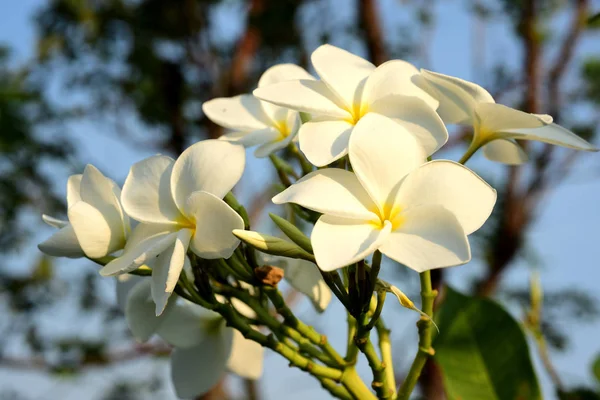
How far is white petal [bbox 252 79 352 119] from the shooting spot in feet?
1.45

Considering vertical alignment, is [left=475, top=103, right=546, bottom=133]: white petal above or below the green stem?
above

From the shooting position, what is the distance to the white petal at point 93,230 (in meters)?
0.43

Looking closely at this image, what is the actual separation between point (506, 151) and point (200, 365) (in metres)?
0.36

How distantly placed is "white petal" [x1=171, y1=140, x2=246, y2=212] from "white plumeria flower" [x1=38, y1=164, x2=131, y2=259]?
0.20ft

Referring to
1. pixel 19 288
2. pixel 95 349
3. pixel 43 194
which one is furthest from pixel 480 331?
pixel 19 288

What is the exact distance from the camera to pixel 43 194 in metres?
4.14

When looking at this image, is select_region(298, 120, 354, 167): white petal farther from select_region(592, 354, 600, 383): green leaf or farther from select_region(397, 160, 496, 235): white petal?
select_region(592, 354, 600, 383): green leaf

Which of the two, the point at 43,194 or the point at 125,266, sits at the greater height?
the point at 125,266

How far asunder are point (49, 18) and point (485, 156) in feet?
14.7

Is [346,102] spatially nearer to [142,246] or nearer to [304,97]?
[304,97]

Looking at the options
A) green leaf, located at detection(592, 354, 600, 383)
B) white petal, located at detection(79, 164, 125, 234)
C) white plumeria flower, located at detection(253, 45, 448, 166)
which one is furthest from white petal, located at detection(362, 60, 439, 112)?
green leaf, located at detection(592, 354, 600, 383)

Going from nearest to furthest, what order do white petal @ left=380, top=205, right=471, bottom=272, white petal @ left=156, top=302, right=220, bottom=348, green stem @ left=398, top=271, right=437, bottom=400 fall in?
white petal @ left=380, top=205, right=471, bottom=272 < green stem @ left=398, top=271, right=437, bottom=400 < white petal @ left=156, top=302, right=220, bottom=348

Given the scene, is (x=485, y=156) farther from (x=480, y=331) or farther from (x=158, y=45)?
(x=158, y=45)

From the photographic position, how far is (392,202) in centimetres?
40
